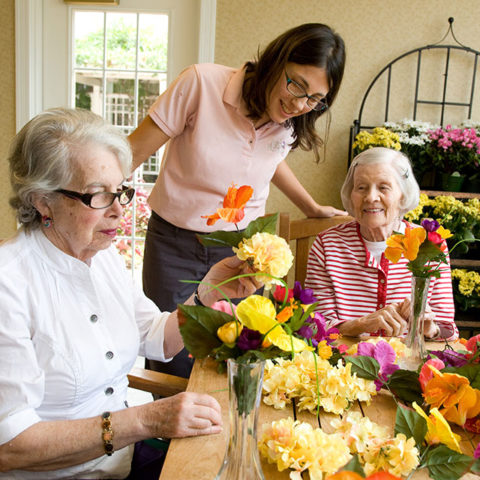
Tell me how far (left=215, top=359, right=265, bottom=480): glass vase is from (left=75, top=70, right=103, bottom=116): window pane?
10.1 ft

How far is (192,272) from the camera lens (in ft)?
6.51

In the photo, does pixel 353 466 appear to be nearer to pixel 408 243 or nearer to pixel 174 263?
pixel 408 243

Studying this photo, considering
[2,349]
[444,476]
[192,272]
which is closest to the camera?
[444,476]

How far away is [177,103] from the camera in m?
1.83

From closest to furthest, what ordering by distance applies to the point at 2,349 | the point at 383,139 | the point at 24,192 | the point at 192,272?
the point at 2,349 → the point at 24,192 → the point at 192,272 → the point at 383,139

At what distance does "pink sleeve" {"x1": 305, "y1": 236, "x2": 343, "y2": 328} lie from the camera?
5.96ft

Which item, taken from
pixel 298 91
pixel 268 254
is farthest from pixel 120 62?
pixel 268 254

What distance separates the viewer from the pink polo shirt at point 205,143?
183cm

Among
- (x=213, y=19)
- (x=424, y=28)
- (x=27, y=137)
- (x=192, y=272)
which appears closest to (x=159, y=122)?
(x=192, y=272)

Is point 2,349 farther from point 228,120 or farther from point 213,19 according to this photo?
point 213,19

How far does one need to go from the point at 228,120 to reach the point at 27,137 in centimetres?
84

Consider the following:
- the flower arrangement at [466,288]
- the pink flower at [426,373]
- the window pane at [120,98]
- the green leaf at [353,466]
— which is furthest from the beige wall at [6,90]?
the green leaf at [353,466]

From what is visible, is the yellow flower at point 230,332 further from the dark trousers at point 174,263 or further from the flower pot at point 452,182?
the flower pot at point 452,182

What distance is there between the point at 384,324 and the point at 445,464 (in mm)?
683
